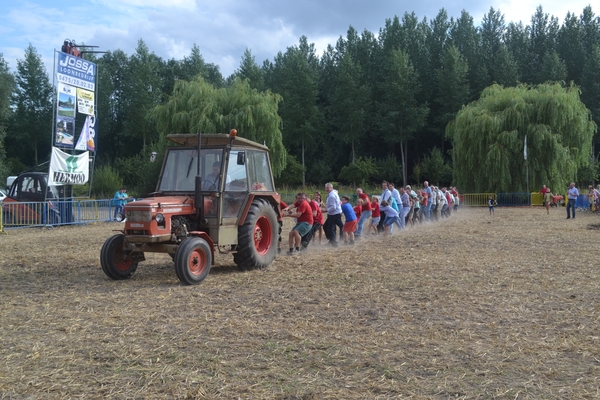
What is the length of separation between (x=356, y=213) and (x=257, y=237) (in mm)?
6363

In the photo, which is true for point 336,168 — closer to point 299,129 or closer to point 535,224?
point 299,129

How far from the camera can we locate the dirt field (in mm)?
4539

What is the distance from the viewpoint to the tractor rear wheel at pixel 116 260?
29.9 ft

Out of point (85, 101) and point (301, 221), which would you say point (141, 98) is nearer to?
point (85, 101)

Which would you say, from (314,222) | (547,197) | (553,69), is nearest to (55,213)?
(314,222)

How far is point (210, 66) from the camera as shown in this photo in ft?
243

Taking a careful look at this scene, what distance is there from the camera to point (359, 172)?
52.2 m

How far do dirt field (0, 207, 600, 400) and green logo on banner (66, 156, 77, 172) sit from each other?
10.1 metres

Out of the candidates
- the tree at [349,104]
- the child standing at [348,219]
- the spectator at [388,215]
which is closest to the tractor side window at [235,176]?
→ the child standing at [348,219]

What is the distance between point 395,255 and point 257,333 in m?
6.60

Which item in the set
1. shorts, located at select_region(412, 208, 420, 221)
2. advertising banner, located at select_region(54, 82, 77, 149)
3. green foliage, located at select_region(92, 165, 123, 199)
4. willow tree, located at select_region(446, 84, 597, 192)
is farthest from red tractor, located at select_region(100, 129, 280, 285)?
green foliage, located at select_region(92, 165, 123, 199)

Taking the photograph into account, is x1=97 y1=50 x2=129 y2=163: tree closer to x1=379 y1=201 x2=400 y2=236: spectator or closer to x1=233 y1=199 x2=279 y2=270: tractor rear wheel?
x1=379 y1=201 x2=400 y2=236: spectator

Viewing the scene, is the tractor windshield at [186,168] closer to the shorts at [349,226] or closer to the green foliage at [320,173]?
the shorts at [349,226]

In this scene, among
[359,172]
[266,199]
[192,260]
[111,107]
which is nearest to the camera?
[192,260]
